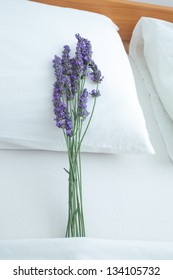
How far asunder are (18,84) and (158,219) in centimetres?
44

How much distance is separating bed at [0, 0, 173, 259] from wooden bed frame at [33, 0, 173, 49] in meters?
0.21

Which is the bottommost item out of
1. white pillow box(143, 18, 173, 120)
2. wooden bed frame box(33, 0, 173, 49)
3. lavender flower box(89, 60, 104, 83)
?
lavender flower box(89, 60, 104, 83)

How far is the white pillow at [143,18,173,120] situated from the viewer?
907 mm

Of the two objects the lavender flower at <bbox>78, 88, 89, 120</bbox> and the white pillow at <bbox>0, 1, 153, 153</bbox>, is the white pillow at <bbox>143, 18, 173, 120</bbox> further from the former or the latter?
the lavender flower at <bbox>78, 88, 89, 120</bbox>

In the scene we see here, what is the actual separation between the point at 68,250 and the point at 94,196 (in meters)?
0.18

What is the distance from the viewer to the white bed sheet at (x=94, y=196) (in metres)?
0.66

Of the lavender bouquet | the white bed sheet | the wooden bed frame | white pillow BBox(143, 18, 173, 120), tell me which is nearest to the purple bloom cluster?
the lavender bouquet

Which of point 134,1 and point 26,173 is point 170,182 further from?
point 134,1

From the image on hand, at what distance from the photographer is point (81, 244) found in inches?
22.2

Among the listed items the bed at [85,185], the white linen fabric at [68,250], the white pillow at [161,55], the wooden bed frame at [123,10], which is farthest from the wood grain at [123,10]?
the white linen fabric at [68,250]

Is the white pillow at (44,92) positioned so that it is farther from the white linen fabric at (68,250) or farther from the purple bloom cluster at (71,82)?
the white linen fabric at (68,250)

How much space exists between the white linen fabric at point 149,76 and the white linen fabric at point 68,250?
1.10 ft

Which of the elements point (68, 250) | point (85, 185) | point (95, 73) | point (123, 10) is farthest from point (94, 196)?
point (123, 10)

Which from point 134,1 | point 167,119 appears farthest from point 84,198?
point 134,1
